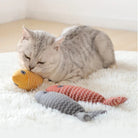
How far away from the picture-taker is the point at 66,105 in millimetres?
1456

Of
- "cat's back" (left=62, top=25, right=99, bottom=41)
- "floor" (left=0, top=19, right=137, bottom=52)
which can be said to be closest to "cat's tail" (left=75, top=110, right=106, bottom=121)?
"cat's back" (left=62, top=25, right=99, bottom=41)

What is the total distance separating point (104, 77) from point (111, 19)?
2.15 metres

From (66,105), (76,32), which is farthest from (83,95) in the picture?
(76,32)

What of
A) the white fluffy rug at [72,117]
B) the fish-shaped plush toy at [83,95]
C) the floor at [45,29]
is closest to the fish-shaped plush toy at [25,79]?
the white fluffy rug at [72,117]

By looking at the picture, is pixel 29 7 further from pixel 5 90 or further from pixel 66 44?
pixel 5 90

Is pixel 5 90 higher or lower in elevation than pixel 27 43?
lower

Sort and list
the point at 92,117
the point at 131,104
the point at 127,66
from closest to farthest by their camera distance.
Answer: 1. the point at 92,117
2. the point at 131,104
3. the point at 127,66

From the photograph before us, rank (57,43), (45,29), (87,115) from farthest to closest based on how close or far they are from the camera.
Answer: (45,29) < (57,43) < (87,115)

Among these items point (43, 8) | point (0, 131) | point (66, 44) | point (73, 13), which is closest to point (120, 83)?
point (66, 44)

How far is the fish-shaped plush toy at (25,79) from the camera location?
176 cm

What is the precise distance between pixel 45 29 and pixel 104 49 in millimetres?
1732

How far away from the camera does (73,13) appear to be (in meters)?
4.31

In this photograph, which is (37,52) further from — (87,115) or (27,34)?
(87,115)

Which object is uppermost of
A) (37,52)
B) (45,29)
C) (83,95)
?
(37,52)
